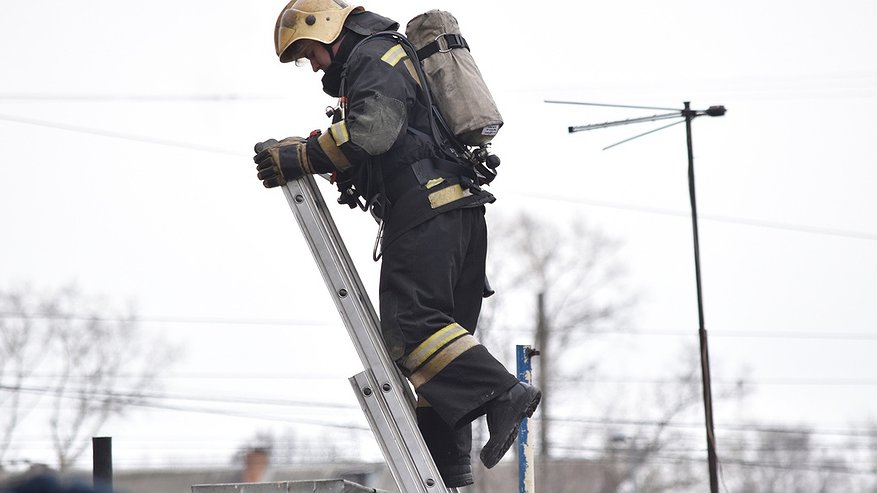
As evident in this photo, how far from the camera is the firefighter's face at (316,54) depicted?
16.4 feet

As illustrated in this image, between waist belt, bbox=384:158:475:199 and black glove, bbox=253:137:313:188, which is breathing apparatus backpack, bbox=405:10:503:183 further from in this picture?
black glove, bbox=253:137:313:188

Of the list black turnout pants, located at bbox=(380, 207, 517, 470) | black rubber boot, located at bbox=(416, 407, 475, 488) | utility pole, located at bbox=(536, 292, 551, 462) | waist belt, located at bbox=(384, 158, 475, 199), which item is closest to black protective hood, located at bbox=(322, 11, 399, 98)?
waist belt, located at bbox=(384, 158, 475, 199)

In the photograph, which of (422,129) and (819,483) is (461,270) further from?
(819,483)

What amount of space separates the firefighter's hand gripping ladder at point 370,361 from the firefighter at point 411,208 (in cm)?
7

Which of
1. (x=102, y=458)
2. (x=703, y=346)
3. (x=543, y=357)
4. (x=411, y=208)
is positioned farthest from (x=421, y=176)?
(x=543, y=357)

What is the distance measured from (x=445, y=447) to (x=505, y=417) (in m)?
0.34

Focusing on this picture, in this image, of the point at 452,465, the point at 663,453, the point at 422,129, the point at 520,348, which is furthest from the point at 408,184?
the point at 663,453

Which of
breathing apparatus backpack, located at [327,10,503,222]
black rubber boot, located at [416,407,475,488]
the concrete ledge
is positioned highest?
breathing apparatus backpack, located at [327,10,503,222]

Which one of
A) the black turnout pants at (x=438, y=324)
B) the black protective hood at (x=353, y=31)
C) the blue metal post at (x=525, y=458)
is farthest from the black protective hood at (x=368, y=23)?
the blue metal post at (x=525, y=458)

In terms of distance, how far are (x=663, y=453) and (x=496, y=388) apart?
2699cm

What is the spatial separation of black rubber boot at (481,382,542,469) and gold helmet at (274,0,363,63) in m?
1.46

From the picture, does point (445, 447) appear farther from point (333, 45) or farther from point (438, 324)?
point (333, 45)

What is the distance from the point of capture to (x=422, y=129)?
4973 millimetres

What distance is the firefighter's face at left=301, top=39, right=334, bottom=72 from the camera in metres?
5.01
